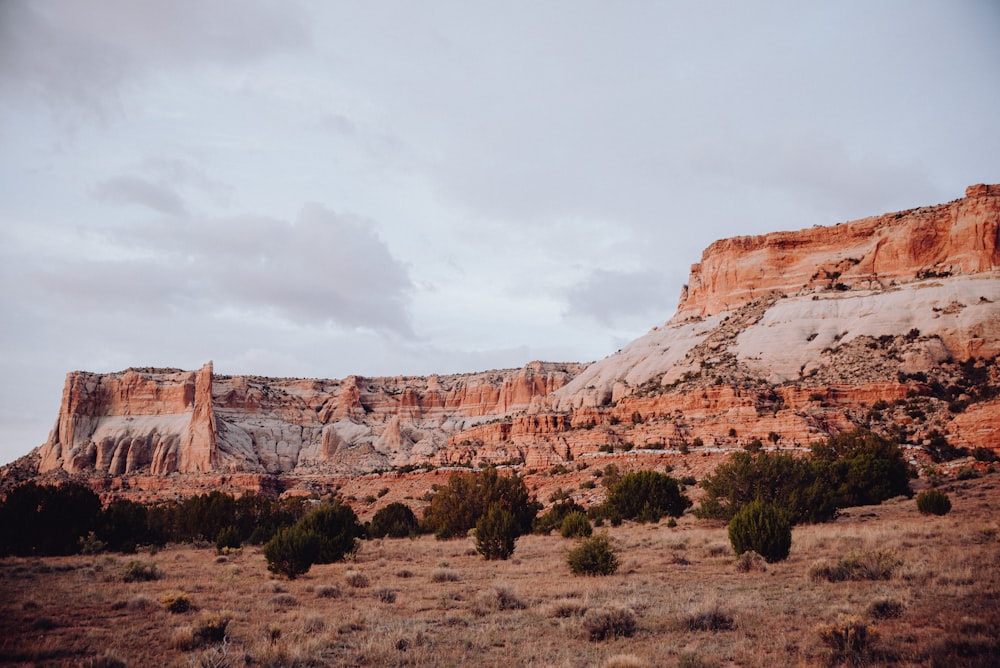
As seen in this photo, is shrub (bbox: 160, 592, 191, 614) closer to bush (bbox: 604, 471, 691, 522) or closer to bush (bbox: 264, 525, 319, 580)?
bush (bbox: 264, 525, 319, 580)

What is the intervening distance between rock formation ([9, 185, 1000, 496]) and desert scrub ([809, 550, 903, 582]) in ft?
94.0

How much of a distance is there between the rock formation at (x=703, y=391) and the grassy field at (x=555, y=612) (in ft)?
96.8

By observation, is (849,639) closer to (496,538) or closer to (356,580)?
(356,580)

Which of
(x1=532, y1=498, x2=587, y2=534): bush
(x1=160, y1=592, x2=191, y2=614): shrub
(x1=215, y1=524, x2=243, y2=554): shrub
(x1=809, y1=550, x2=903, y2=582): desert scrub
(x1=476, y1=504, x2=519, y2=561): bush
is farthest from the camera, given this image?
(x1=532, y1=498, x2=587, y2=534): bush

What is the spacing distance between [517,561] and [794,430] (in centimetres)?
3090

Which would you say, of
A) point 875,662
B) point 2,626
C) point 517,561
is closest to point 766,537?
point 517,561

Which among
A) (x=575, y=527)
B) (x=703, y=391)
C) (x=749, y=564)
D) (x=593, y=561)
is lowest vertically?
(x=575, y=527)

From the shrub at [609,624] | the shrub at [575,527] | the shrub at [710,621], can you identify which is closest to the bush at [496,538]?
the shrub at [575,527]

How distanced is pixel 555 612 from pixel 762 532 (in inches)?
300

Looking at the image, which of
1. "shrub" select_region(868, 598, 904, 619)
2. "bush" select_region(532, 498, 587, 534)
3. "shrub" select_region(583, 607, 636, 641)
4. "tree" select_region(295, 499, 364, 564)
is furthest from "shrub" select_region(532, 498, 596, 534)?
"shrub" select_region(868, 598, 904, 619)

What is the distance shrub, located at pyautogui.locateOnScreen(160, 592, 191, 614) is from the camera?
11.9 m

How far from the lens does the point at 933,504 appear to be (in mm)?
21438

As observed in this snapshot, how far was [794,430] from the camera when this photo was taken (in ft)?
139

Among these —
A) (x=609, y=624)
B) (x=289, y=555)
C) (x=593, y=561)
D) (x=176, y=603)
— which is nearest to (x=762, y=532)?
(x=593, y=561)
